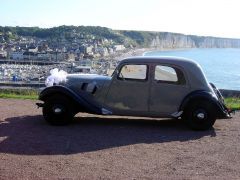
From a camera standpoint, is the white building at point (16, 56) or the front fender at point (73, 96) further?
the white building at point (16, 56)

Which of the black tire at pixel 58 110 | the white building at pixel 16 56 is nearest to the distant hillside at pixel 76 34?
the white building at pixel 16 56

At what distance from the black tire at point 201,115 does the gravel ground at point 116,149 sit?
178 mm

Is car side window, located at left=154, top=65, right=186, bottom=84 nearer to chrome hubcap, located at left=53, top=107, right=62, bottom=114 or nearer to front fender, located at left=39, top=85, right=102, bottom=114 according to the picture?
front fender, located at left=39, top=85, right=102, bottom=114

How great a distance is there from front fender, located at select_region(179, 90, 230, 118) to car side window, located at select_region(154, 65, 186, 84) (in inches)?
13.8

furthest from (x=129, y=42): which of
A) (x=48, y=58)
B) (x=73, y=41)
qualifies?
(x=48, y=58)

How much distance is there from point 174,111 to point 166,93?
390 mm

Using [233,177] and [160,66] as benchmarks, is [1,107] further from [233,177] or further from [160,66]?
[233,177]

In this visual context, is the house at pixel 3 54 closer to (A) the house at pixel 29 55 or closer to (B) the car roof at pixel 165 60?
(A) the house at pixel 29 55

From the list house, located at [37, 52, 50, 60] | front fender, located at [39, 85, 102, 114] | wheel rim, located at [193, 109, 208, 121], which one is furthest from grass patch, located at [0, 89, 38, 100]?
house, located at [37, 52, 50, 60]

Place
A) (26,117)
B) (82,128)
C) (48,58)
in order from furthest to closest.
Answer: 1. (48,58)
2. (26,117)
3. (82,128)

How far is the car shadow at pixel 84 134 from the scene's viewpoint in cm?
771

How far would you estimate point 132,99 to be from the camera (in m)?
9.52

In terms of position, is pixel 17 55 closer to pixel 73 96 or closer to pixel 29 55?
pixel 29 55

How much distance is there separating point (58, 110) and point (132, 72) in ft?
5.45
